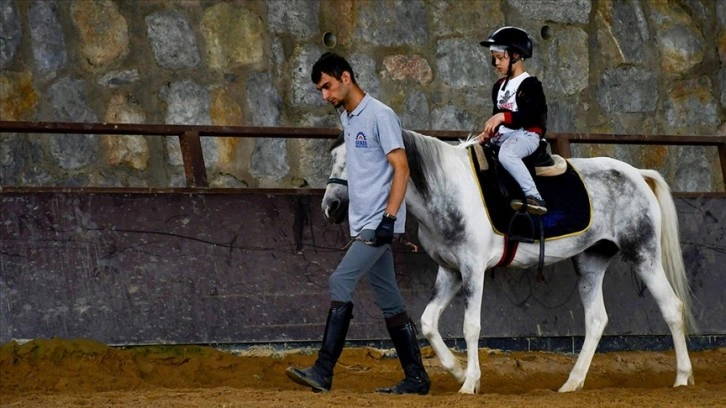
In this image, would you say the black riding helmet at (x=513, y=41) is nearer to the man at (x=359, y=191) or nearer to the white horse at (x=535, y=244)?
the white horse at (x=535, y=244)

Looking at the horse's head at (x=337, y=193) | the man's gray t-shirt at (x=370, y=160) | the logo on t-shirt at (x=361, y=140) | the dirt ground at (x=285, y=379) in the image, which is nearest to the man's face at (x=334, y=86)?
the man's gray t-shirt at (x=370, y=160)

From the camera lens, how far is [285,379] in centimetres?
900

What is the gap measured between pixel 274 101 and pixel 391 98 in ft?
3.47

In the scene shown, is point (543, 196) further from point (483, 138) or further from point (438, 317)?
point (438, 317)

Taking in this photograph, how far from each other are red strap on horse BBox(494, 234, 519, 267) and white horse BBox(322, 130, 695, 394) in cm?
4

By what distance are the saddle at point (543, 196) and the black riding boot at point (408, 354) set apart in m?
0.96

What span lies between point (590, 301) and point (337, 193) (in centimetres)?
232

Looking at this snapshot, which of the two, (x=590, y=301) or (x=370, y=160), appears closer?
(x=370, y=160)

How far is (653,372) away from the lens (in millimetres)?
10141

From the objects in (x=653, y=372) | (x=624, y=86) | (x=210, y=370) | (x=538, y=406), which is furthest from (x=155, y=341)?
(x=624, y=86)

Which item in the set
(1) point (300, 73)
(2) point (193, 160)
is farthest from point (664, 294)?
(1) point (300, 73)

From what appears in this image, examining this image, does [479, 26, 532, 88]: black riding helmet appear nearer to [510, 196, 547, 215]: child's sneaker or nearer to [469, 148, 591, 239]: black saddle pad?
[469, 148, 591, 239]: black saddle pad

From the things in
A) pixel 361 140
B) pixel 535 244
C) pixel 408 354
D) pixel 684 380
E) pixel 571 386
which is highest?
pixel 361 140

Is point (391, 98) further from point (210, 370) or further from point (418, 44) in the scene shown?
point (210, 370)
